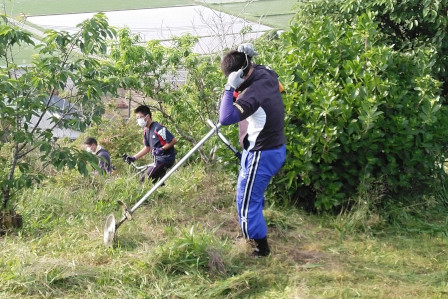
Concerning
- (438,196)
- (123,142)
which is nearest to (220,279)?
(438,196)

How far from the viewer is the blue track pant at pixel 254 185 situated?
4.90 metres

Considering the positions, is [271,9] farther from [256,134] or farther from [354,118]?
[256,134]

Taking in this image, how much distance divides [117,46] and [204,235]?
3.50 metres

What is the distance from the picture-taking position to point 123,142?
1059 centimetres

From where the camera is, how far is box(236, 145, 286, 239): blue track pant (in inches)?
193

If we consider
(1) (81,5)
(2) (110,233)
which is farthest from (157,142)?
(1) (81,5)

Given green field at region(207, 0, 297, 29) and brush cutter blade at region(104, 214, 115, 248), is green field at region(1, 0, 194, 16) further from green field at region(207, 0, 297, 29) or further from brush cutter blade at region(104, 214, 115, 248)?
brush cutter blade at region(104, 214, 115, 248)

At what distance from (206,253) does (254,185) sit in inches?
26.9

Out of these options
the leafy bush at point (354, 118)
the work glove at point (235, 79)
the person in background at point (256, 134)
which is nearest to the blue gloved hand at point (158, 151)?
the leafy bush at point (354, 118)

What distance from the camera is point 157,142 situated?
8023 millimetres

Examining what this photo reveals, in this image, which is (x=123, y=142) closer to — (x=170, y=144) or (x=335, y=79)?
(x=170, y=144)

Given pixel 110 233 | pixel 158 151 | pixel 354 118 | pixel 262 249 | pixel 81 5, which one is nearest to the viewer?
pixel 262 249

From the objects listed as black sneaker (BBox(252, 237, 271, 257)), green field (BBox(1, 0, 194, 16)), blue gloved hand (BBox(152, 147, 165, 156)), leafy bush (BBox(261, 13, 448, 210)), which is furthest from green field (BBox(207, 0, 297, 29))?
black sneaker (BBox(252, 237, 271, 257))

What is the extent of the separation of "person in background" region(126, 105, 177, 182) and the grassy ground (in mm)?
1337
